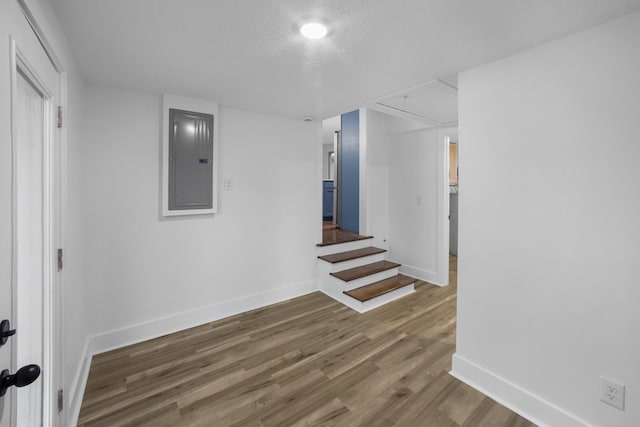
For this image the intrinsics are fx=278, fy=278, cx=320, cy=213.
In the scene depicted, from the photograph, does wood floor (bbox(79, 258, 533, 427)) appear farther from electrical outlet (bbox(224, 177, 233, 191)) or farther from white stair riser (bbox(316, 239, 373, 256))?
electrical outlet (bbox(224, 177, 233, 191))

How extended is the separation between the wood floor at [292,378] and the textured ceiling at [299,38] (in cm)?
223

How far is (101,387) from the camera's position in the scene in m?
1.92

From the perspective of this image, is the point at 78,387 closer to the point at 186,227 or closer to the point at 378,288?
the point at 186,227

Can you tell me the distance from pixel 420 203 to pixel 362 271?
1.35 meters

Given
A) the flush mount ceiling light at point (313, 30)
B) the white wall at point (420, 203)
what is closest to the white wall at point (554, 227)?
the flush mount ceiling light at point (313, 30)

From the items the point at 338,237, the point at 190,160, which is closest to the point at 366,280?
the point at 338,237

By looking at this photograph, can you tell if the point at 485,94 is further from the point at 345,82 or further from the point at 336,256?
the point at 336,256

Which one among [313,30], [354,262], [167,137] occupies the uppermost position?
[313,30]

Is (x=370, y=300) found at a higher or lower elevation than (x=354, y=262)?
lower

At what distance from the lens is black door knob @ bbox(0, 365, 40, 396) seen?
0.74 metres

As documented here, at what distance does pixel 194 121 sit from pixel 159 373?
2.15 m

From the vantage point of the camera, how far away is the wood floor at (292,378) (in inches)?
66.4

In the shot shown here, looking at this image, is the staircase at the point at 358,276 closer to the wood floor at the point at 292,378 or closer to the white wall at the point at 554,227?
the wood floor at the point at 292,378

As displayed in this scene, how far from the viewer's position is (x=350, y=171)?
4598mm
